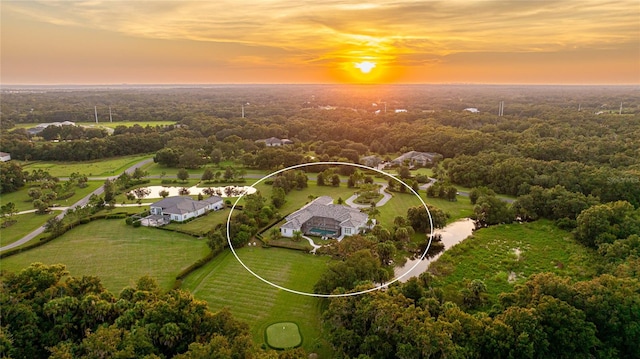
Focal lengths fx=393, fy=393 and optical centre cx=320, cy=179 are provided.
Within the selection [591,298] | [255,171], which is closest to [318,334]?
[591,298]

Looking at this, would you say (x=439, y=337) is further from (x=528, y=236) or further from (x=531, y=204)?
(x=531, y=204)

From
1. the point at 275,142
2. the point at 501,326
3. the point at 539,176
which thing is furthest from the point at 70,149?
the point at 539,176

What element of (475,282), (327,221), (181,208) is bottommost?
(475,282)

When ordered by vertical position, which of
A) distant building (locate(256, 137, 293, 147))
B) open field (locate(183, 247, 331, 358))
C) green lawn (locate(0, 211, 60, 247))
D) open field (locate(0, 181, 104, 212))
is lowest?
open field (locate(183, 247, 331, 358))

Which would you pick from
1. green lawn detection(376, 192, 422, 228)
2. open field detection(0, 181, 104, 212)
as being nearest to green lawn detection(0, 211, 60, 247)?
open field detection(0, 181, 104, 212)

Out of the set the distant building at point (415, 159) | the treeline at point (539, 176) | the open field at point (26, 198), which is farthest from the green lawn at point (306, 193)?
the distant building at point (415, 159)

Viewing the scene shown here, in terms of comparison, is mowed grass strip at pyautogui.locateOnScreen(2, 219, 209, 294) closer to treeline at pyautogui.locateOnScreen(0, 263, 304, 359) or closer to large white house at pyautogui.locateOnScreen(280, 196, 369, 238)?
treeline at pyautogui.locateOnScreen(0, 263, 304, 359)

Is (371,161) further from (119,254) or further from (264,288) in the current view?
(119,254)
